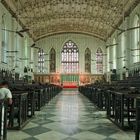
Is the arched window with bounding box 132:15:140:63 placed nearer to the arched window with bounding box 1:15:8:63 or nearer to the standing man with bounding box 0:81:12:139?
the arched window with bounding box 1:15:8:63

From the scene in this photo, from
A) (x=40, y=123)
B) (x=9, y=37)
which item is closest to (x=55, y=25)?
(x=9, y=37)

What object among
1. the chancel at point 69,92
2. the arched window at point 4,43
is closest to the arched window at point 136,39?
the chancel at point 69,92

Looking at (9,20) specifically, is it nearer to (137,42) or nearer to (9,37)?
(9,37)

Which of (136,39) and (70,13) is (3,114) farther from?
(70,13)

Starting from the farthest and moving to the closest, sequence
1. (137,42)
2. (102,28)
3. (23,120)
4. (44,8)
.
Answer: (102,28) → (44,8) → (137,42) → (23,120)

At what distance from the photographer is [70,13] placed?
41.2 metres

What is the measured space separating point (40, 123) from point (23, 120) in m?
0.55

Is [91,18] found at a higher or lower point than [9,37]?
higher

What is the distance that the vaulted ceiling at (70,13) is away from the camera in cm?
3397

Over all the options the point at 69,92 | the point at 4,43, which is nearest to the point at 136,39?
the point at 69,92

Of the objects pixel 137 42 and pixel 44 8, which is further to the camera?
pixel 44 8

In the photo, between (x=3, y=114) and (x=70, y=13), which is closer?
(x=3, y=114)

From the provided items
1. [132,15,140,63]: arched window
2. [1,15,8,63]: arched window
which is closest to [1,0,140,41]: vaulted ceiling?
[132,15,140,63]: arched window

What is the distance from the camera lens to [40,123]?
8.87 metres
